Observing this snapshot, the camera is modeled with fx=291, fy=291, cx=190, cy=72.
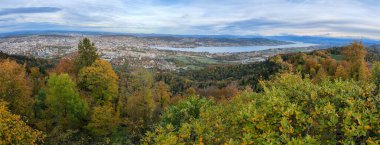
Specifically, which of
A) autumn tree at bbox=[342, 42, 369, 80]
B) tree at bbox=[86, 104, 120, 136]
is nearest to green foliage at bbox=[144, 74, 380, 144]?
tree at bbox=[86, 104, 120, 136]

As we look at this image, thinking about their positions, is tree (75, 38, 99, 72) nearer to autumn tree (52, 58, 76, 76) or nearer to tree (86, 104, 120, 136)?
autumn tree (52, 58, 76, 76)

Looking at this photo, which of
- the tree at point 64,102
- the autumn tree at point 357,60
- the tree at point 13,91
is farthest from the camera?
the autumn tree at point 357,60

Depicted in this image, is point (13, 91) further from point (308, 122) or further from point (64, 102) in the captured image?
point (308, 122)

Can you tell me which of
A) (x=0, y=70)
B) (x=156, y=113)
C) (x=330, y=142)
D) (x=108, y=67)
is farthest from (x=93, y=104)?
(x=330, y=142)

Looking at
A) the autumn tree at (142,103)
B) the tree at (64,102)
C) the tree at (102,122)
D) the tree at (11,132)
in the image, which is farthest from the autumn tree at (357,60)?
the tree at (11,132)

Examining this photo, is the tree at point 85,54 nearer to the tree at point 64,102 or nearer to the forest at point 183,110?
the forest at point 183,110

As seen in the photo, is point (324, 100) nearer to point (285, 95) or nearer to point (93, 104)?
point (285, 95)
